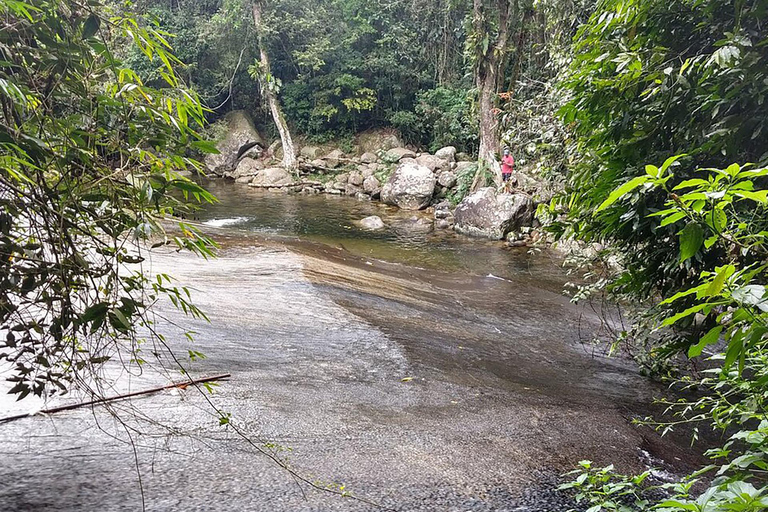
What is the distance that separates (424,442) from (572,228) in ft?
6.22

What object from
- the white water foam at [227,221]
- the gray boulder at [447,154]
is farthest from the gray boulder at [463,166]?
the white water foam at [227,221]

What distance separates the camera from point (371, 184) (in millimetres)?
20109

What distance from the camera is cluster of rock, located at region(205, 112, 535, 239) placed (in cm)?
1375

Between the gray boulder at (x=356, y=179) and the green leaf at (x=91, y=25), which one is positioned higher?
the green leaf at (x=91, y=25)

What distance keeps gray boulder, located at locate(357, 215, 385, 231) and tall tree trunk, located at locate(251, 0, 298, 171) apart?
8378 millimetres

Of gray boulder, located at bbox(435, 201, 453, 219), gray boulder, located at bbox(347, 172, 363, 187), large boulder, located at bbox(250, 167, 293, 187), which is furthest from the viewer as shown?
large boulder, located at bbox(250, 167, 293, 187)

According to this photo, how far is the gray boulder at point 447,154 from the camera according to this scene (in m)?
20.2

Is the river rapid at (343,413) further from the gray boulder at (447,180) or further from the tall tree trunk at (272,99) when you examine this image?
the tall tree trunk at (272,99)

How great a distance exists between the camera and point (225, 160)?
23.9m

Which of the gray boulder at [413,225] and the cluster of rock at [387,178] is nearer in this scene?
the cluster of rock at [387,178]

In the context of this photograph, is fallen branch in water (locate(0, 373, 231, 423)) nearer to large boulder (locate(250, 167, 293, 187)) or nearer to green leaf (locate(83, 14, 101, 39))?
green leaf (locate(83, 14, 101, 39))

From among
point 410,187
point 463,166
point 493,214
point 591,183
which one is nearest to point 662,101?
point 591,183

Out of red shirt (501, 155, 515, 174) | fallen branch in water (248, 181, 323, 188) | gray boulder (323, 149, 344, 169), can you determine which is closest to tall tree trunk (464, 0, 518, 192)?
red shirt (501, 155, 515, 174)

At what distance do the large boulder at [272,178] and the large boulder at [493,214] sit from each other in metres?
9.70
